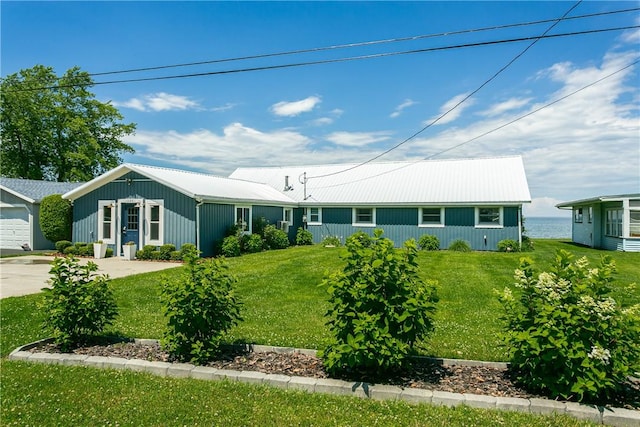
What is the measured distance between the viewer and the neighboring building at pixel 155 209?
56.0 feet

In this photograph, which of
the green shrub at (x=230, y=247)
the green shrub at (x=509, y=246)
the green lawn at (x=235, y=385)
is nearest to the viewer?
the green lawn at (x=235, y=385)

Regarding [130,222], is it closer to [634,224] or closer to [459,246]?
[459,246]

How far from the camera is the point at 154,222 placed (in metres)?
17.7

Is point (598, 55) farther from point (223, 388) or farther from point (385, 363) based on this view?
point (223, 388)

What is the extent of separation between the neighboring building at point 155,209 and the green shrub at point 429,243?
8193mm

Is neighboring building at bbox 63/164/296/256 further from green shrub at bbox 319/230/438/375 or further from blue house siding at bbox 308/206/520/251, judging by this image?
green shrub at bbox 319/230/438/375

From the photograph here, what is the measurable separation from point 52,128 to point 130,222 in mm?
27163

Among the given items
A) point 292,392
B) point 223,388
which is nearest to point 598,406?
point 292,392

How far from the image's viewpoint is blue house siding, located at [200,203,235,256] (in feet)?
56.3

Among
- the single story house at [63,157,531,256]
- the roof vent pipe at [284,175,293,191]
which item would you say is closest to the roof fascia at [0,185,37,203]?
the single story house at [63,157,531,256]

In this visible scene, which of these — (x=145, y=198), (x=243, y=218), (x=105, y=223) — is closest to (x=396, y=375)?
(x=145, y=198)

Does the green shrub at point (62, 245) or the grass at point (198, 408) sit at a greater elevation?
the green shrub at point (62, 245)

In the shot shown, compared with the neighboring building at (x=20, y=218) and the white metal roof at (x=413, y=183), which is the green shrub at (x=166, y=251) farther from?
the neighboring building at (x=20, y=218)

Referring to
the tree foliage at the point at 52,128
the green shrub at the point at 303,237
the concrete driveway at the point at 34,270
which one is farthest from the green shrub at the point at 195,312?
the tree foliage at the point at 52,128
